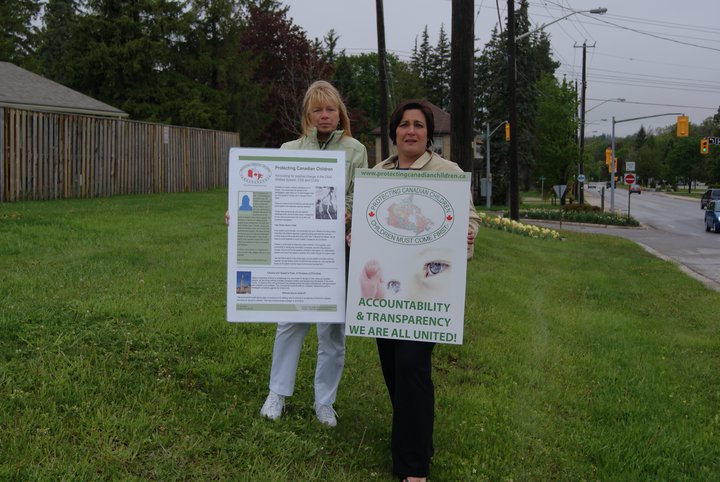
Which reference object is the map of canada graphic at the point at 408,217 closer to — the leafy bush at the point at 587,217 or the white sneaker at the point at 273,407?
the white sneaker at the point at 273,407

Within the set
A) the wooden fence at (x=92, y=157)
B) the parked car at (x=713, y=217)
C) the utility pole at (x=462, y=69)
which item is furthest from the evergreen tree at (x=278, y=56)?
the utility pole at (x=462, y=69)

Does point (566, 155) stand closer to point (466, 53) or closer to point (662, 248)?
point (662, 248)

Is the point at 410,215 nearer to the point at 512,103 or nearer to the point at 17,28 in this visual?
the point at 512,103

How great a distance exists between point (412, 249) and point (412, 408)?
32.6 inches

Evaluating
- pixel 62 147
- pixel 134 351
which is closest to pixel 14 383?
pixel 134 351

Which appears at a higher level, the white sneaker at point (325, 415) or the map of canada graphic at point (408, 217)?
the map of canada graphic at point (408, 217)

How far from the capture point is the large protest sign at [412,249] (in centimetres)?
328

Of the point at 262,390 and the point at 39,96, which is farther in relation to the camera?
the point at 39,96

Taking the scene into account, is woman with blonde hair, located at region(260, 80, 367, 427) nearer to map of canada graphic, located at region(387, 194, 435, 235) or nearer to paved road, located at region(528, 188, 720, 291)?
map of canada graphic, located at region(387, 194, 435, 235)

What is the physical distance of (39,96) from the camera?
20.6 m

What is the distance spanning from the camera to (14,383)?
3.62 m

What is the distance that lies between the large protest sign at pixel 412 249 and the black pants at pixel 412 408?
9 centimetres

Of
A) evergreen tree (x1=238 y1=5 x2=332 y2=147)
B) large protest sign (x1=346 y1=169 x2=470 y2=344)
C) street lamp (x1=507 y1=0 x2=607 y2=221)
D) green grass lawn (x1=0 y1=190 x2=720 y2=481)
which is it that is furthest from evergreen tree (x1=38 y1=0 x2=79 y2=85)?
large protest sign (x1=346 y1=169 x2=470 y2=344)

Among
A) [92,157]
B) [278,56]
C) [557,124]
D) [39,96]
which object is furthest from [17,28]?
[557,124]
